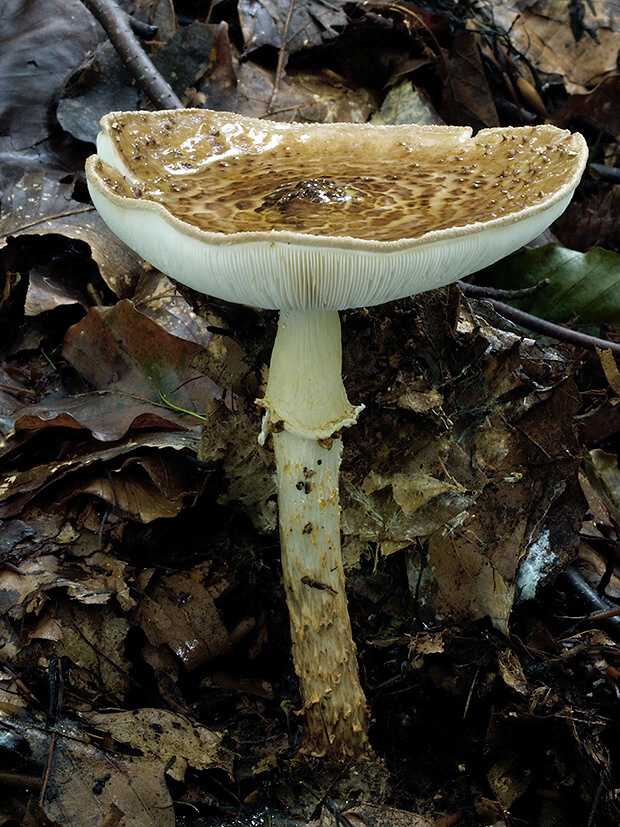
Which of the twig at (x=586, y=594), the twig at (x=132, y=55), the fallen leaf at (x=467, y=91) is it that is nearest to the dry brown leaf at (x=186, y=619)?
the twig at (x=586, y=594)

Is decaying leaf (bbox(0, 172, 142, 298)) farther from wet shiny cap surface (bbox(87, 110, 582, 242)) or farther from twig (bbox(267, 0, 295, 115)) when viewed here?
twig (bbox(267, 0, 295, 115))

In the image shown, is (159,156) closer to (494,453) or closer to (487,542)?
(494,453)

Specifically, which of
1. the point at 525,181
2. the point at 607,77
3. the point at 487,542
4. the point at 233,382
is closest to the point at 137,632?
the point at 233,382

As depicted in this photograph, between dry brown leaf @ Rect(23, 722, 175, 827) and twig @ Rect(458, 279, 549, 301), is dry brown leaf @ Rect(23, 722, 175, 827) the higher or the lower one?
the lower one

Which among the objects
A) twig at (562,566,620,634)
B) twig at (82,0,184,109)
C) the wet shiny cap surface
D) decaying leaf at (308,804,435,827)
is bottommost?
decaying leaf at (308,804,435,827)

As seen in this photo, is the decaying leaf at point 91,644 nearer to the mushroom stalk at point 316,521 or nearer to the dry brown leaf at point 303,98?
the mushroom stalk at point 316,521

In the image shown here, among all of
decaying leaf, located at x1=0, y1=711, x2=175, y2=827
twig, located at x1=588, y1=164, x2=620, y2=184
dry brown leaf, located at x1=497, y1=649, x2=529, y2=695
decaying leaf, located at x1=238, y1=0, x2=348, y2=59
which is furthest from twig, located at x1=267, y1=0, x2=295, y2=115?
decaying leaf, located at x1=0, y1=711, x2=175, y2=827

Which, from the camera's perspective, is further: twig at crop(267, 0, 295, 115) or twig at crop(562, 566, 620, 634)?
twig at crop(267, 0, 295, 115)
